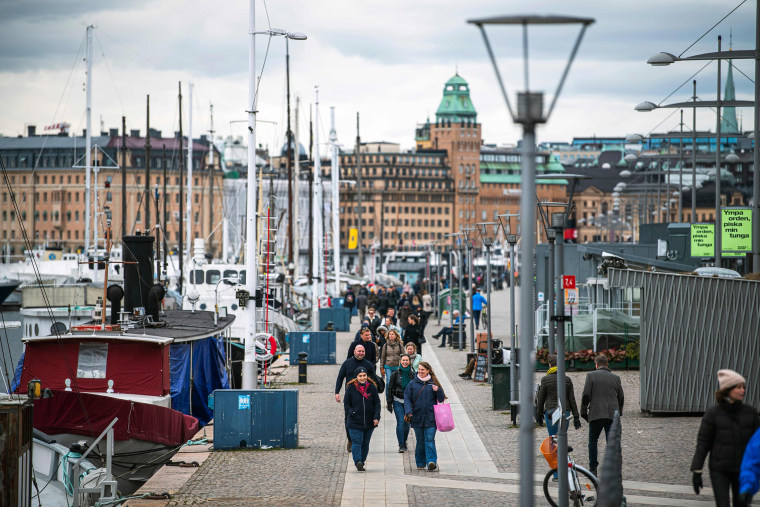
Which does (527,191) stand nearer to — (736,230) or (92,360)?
(92,360)

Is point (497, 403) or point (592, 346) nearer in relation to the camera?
point (497, 403)

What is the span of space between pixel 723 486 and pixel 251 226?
15.1m

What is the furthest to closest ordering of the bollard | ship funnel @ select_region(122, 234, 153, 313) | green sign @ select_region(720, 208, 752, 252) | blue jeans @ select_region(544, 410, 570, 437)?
the bollard
ship funnel @ select_region(122, 234, 153, 313)
green sign @ select_region(720, 208, 752, 252)
blue jeans @ select_region(544, 410, 570, 437)

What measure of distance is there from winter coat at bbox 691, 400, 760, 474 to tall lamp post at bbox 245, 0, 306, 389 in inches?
543

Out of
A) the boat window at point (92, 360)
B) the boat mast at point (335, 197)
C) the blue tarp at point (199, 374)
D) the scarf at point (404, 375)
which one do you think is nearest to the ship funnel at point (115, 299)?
the blue tarp at point (199, 374)

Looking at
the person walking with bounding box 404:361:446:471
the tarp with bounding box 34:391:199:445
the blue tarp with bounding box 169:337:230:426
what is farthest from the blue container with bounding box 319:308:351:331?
the person walking with bounding box 404:361:446:471

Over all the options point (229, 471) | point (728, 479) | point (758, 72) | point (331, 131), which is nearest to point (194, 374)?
point (229, 471)

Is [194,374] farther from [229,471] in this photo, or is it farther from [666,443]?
[666,443]

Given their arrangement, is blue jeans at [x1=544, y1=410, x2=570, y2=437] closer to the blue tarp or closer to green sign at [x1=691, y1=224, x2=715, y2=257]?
the blue tarp

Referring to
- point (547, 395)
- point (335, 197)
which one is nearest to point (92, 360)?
point (547, 395)

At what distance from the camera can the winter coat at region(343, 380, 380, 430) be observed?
16.7 m

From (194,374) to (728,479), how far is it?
632 inches

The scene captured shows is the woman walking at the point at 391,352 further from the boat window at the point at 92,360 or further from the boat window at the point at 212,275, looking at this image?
the boat window at the point at 212,275

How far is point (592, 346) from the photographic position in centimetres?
3272
